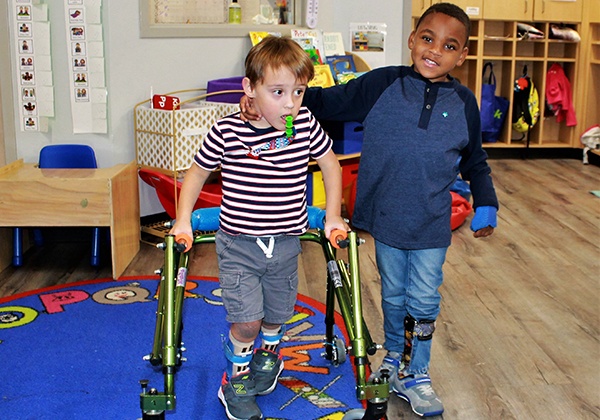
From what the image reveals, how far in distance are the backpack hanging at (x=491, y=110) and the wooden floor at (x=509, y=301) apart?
1.48 m

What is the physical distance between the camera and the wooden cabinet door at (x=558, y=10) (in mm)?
6062

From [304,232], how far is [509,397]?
81cm

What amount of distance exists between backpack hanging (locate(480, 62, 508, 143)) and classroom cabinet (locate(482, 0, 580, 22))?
45 centimetres

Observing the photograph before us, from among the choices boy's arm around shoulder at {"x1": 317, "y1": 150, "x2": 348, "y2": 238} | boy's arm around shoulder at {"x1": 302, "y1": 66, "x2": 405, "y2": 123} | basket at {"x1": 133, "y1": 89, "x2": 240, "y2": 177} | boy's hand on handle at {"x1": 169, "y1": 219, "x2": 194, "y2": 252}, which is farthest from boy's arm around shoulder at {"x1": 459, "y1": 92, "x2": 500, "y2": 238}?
basket at {"x1": 133, "y1": 89, "x2": 240, "y2": 177}

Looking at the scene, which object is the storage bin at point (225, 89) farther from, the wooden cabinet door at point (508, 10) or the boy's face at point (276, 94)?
the wooden cabinet door at point (508, 10)

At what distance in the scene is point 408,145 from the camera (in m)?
2.09

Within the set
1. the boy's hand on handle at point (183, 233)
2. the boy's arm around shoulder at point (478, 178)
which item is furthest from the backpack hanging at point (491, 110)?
the boy's hand on handle at point (183, 233)

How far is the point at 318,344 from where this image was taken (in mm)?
2645

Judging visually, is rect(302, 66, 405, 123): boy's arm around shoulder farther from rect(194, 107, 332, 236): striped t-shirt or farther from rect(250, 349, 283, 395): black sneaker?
rect(250, 349, 283, 395): black sneaker

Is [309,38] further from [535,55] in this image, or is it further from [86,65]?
[535,55]

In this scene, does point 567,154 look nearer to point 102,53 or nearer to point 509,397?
point 102,53

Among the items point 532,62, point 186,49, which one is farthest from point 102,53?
point 532,62

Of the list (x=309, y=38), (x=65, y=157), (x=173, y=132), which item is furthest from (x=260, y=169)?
(x=309, y=38)

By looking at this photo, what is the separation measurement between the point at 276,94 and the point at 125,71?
2.19 meters
